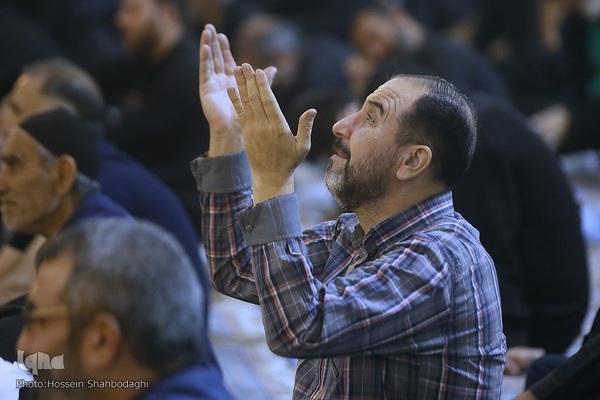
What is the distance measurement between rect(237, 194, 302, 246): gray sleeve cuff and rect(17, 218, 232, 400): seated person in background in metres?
0.26

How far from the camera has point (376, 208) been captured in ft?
6.11

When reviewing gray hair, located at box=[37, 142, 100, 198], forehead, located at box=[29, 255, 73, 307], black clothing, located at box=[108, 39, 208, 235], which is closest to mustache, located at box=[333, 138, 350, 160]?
forehead, located at box=[29, 255, 73, 307]

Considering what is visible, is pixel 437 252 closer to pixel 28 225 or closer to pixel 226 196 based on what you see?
pixel 226 196

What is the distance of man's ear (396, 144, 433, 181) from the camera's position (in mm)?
1827

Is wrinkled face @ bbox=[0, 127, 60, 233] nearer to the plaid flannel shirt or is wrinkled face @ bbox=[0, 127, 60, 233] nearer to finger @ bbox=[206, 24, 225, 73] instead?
finger @ bbox=[206, 24, 225, 73]

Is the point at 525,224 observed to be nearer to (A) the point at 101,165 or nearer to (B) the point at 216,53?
(B) the point at 216,53

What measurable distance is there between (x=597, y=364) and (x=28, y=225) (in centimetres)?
143

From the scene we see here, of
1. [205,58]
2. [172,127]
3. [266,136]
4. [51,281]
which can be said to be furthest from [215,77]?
[172,127]

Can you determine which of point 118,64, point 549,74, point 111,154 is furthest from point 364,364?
point 549,74

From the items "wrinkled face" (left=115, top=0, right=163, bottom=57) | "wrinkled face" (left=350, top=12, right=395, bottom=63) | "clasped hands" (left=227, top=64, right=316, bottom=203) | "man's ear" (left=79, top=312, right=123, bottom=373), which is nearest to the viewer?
"man's ear" (left=79, top=312, right=123, bottom=373)

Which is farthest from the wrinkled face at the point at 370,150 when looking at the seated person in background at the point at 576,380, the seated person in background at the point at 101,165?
the seated person in background at the point at 101,165

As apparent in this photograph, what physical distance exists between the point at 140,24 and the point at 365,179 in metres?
3.40

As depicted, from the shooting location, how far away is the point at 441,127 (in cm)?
184

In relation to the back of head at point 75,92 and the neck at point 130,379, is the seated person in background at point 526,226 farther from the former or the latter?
the neck at point 130,379
